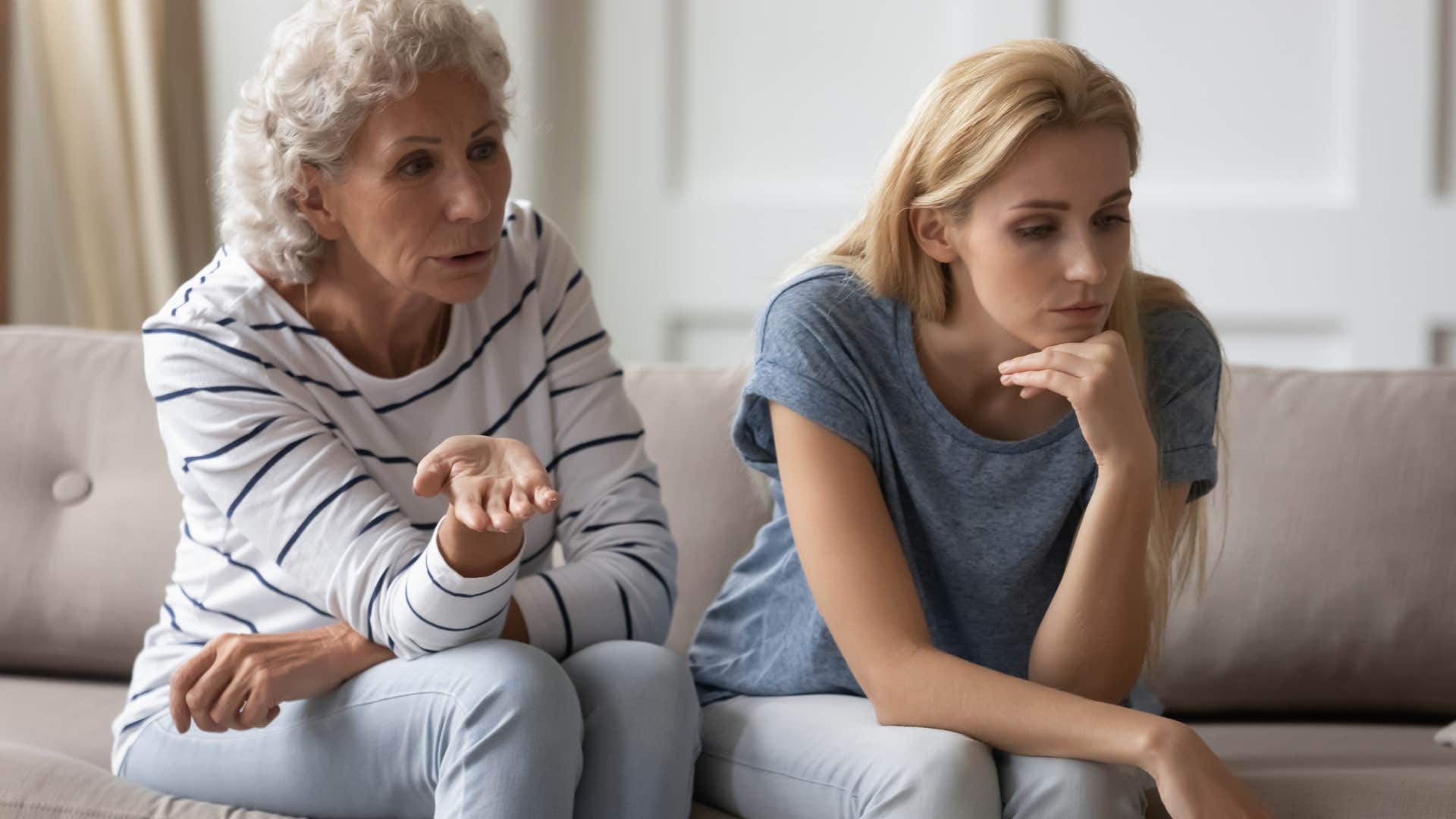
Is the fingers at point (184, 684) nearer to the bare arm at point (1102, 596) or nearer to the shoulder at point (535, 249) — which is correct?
the shoulder at point (535, 249)

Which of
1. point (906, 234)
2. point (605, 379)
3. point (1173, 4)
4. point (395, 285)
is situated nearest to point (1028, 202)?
point (906, 234)

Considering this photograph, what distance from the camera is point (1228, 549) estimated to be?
61.8 inches

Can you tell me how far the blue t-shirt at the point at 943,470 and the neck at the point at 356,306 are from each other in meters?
0.35

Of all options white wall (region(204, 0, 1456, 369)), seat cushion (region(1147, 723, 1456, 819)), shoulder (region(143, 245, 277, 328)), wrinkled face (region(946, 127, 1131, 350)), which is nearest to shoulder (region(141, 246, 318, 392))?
shoulder (region(143, 245, 277, 328))

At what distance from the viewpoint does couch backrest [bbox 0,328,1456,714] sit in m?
1.53

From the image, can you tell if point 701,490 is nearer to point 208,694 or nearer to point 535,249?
point 535,249

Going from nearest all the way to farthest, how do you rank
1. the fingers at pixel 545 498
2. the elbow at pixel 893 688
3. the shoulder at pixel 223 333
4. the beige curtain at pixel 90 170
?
the fingers at pixel 545 498 < the elbow at pixel 893 688 < the shoulder at pixel 223 333 < the beige curtain at pixel 90 170

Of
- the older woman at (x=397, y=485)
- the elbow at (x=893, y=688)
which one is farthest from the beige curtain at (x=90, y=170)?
the elbow at (x=893, y=688)

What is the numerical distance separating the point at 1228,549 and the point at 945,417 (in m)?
0.49

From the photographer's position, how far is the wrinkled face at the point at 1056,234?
1176 millimetres

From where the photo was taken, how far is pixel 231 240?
1.35 m

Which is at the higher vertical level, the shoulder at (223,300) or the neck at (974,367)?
the shoulder at (223,300)

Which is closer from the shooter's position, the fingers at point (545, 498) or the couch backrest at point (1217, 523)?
the fingers at point (545, 498)

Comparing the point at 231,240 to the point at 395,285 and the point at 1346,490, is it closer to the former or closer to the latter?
the point at 395,285
